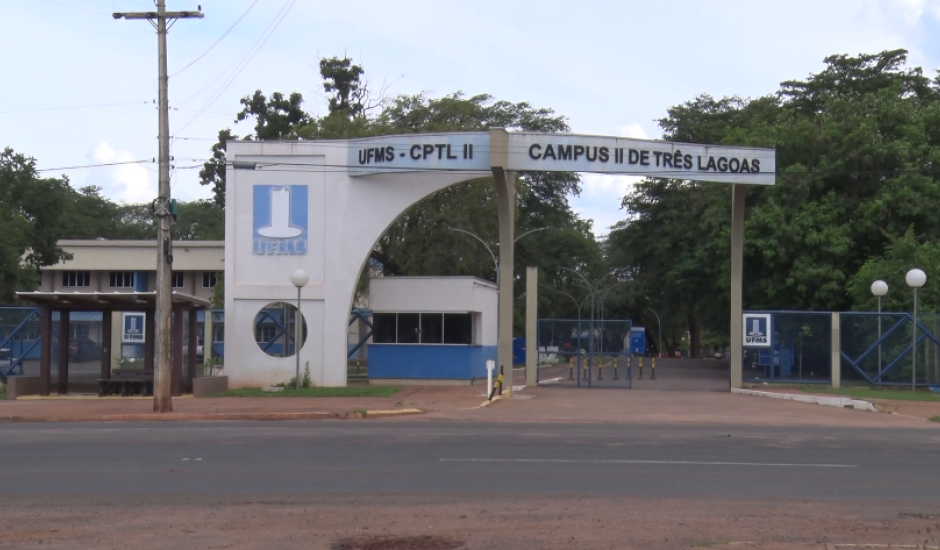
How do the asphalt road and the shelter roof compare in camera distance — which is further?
the shelter roof

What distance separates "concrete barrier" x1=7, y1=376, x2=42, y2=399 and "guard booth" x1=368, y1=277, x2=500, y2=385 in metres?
9.83

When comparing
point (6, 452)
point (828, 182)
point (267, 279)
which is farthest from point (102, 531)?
point (828, 182)

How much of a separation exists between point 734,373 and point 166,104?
18.3 meters

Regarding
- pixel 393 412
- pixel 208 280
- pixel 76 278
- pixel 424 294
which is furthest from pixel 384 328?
pixel 76 278

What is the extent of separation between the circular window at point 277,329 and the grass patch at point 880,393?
51.6 feet

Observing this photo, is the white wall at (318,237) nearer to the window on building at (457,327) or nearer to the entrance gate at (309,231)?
the entrance gate at (309,231)

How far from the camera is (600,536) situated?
870 cm

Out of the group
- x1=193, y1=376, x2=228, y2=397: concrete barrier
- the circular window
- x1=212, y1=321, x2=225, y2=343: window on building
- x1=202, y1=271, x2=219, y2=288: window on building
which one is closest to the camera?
x1=193, y1=376, x2=228, y2=397: concrete barrier

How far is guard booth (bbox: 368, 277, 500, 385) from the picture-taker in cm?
3152

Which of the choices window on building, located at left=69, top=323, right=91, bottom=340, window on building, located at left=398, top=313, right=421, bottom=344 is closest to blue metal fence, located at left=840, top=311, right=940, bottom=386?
window on building, located at left=398, top=313, right=421, bottom=344

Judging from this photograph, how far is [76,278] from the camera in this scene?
233 ft

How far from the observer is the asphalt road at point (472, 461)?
11297 mm

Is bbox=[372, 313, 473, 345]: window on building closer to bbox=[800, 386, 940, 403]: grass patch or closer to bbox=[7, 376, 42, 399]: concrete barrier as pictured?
bbox=[7, 376, 42, 399]: concrete barrier

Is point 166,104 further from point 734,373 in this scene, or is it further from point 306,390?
point 734,373
